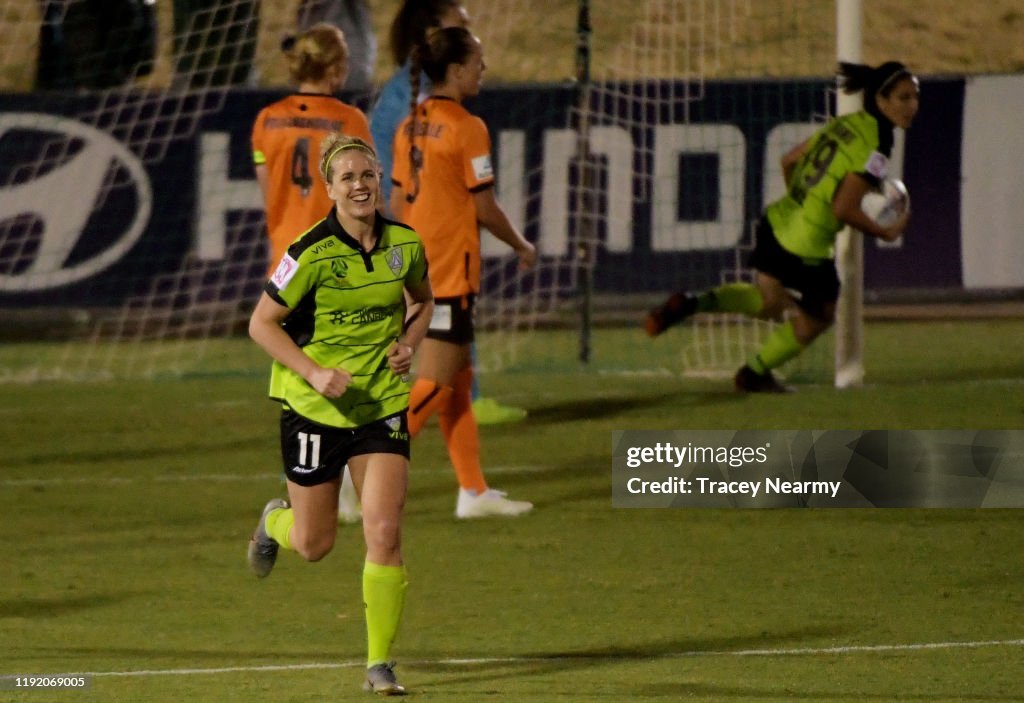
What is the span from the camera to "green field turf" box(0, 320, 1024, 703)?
5645 millimetres

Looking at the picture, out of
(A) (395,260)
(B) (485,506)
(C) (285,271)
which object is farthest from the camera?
(B) (485,506)

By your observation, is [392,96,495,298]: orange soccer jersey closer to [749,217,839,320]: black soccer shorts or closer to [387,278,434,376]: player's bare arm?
[387,278,434,376]: player's bare arm

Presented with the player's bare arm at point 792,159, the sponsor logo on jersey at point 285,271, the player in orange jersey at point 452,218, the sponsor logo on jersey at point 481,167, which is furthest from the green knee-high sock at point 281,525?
the player's bare arm at point 792,159

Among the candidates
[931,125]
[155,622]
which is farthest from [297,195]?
[931,125]

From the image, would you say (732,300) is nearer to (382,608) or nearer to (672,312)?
(672,312)

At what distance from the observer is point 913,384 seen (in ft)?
39.0

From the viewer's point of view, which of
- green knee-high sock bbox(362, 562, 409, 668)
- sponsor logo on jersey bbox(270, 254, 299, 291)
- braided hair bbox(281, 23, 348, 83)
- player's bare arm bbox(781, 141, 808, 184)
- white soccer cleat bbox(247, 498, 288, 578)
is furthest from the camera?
player's bare arm bbox(781, 141, 808, 184)

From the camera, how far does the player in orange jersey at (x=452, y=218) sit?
805 centimetres

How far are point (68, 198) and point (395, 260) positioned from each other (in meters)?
9.05

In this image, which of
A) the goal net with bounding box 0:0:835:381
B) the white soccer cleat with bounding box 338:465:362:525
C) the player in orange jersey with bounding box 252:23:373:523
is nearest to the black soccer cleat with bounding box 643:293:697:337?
the goal net with bounding box 0:0:835:381

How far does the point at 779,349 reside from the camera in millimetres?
11297

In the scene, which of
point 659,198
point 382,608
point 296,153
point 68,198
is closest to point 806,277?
point 659,198

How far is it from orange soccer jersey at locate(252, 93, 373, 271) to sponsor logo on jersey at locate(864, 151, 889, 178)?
3.40 metres

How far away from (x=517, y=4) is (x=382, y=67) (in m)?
2.44
